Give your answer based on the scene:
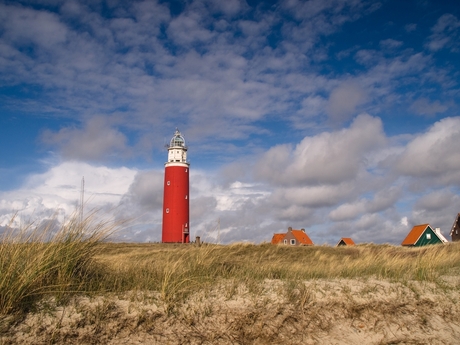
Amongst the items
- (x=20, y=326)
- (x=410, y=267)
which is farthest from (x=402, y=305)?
(x=20, y=326)

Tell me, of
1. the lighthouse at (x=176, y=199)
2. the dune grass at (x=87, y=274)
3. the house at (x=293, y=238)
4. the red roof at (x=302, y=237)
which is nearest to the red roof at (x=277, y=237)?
the house at (x=293, y=238)

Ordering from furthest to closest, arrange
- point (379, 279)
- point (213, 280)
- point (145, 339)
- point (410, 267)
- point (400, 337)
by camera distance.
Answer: point (410, 267) → point (379, 279) → point (213, 280) → point (400, 337) → point (145, 339)

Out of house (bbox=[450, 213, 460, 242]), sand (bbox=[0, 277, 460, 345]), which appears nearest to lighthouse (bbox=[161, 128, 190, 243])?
house (bbox=[450, 213, 460, 242])

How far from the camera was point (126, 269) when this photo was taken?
247 inches

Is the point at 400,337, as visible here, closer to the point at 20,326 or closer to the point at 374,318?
the point at 374,318

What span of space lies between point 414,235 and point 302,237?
471 inches

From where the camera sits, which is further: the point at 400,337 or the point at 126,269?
the point at 126,269

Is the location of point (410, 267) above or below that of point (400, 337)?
above

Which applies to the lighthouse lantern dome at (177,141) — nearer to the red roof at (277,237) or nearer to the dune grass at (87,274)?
the red roof at (277,237)

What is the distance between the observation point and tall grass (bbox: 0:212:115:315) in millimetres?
4379

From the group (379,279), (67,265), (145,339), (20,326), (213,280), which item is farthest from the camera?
(379,279)

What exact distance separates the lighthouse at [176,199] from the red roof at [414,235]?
2328 centimetres

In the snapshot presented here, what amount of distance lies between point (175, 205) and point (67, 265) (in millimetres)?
34159

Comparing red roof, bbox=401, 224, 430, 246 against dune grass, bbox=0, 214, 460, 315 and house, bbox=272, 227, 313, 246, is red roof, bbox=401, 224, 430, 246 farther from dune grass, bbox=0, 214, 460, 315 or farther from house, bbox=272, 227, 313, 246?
dune grass, bbox=0, 214, 460, 315
